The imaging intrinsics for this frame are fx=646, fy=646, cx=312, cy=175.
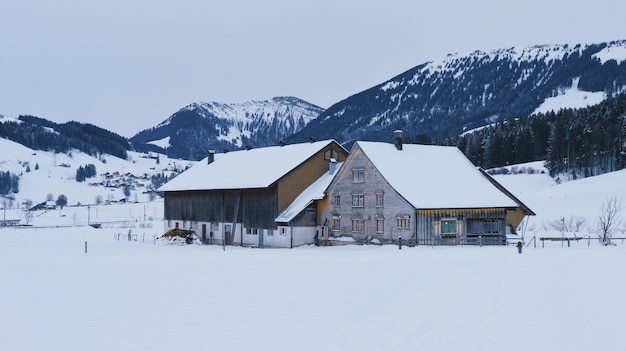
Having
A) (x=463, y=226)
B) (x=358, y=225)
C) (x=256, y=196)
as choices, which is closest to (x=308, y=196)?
(x=256, y=196)

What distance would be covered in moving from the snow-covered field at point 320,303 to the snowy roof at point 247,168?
1943cm

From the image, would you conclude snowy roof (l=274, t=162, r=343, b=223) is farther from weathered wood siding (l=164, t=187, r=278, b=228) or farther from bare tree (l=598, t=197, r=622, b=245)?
bare tree (l=598, t=197, r=622, b=245)

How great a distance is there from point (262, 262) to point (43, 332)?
20.1 m

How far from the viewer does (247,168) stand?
62.7 meters

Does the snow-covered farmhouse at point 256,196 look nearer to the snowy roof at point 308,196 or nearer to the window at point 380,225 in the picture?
the snowy roof at point 308,196

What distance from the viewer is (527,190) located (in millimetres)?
105188

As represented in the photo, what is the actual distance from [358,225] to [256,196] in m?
10.8

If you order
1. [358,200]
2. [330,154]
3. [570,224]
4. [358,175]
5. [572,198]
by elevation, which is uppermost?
[330,154]

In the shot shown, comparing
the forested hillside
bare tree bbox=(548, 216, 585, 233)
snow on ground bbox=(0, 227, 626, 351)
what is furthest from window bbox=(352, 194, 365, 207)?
the forested hillside

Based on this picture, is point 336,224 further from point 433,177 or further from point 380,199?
point 433,177

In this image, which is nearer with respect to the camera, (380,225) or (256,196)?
(380,225)

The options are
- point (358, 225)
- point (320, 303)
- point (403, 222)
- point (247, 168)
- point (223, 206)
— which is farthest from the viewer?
point (247, 168)

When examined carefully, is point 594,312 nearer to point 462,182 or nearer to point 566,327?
point 566,327

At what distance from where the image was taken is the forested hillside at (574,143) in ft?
355
